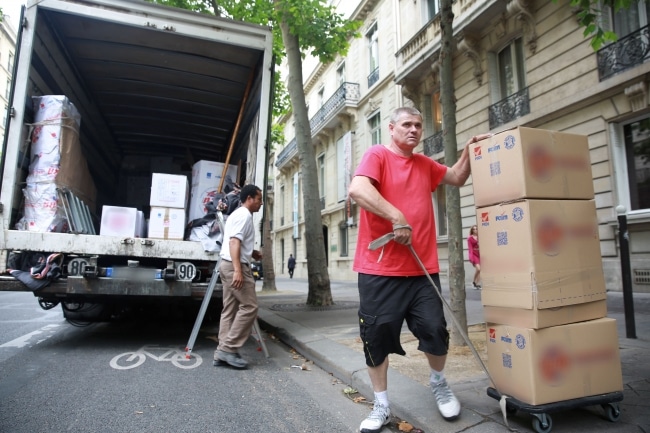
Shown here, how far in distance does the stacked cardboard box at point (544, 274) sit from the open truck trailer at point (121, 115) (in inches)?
128

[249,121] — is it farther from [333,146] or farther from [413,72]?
[333,146]

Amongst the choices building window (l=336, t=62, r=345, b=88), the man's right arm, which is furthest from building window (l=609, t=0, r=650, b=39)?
building window (l=336, t=62, r=345, b=88)

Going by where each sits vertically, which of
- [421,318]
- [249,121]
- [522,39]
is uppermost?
[522,39]

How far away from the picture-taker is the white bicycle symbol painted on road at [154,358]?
4387 mm

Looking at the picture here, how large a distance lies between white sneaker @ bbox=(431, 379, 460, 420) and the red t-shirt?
0.69m

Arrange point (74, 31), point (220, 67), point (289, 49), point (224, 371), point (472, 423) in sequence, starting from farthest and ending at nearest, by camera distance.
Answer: point (289, 49), point (220, 67), point (74, 31), point (224, 371), point (472, 423)

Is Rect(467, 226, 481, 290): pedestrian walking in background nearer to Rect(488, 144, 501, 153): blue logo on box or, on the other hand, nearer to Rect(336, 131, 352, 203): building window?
Rect(488, 144, 501, 153): blue logo on box

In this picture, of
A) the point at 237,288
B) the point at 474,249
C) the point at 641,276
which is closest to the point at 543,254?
the point at 237,288

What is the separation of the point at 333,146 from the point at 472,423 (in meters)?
21.9

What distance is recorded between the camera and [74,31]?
18.6 feet

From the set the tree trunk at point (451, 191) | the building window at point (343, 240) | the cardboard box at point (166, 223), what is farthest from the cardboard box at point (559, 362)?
the building window at point (343, 240)

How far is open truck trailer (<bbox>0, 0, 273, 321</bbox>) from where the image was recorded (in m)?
4.68

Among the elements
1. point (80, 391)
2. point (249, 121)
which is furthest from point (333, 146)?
point (80, 391)

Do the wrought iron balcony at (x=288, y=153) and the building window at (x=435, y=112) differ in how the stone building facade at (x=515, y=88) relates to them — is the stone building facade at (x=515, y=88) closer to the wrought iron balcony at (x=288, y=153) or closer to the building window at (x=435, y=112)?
the building window at (x=435, y=112)
